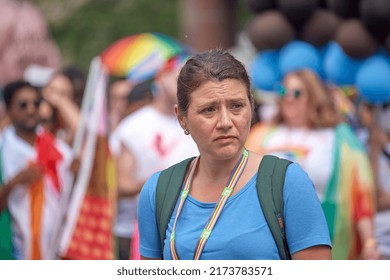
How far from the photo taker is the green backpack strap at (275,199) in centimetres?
283

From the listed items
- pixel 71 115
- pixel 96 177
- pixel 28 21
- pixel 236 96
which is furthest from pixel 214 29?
pixel 236 96

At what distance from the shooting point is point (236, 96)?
295cm

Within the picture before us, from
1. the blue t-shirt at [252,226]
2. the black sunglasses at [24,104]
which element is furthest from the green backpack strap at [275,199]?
the black sunglasses at [24,104]

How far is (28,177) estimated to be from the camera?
6910mm

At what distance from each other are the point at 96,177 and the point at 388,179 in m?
2.05

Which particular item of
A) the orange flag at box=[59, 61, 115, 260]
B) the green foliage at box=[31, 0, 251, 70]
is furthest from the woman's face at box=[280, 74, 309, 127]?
the green foliage at box=[31, 0, 251, 70]

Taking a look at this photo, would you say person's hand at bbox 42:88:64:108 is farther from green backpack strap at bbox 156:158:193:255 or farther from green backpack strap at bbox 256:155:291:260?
green backpack strap at bbox 256:155:291:260

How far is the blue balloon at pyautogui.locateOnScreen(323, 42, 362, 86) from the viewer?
6285 mm

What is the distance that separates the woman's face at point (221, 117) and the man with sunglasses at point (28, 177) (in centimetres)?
392

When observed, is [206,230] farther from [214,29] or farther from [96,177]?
[214,29]

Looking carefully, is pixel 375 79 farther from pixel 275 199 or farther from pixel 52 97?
pixel 275 199

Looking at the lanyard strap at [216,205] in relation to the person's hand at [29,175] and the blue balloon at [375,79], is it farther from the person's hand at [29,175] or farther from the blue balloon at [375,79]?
the person's hand at [29,175]

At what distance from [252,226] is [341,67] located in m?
3.63

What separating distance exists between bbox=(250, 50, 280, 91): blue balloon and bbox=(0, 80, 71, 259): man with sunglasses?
5.00ft
